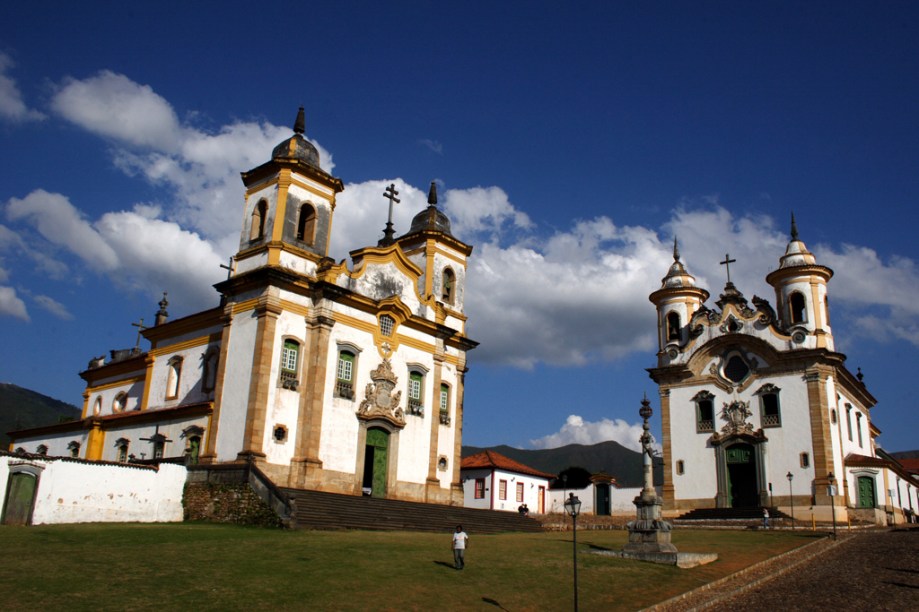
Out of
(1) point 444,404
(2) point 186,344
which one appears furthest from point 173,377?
(1) point 444,404

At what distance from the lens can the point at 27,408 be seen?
181 meters

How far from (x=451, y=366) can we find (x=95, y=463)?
16.6 m

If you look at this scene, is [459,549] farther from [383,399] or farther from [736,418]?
[736,418]

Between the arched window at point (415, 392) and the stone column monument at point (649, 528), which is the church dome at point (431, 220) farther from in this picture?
the stone column monument at point (649, 528)

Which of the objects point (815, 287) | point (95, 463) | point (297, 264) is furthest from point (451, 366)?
point (815, 287)

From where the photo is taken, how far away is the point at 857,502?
4109 centimetres

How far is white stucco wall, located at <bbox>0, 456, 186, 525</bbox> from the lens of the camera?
23734 millimetres

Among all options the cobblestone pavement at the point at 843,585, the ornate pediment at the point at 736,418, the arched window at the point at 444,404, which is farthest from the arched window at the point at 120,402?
the cobblestone pavement at the point at 843,585

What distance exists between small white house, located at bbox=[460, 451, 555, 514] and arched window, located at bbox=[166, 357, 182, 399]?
72.5 ft

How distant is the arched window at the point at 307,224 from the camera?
32.6 m

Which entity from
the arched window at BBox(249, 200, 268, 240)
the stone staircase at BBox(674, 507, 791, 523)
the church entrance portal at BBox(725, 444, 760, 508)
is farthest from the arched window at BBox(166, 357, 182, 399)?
the church entrance portal at BBox(725, 444, 760, 508)

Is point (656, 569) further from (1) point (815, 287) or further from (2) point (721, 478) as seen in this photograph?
(1) point (815, 287)

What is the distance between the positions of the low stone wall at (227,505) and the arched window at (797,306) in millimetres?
31300

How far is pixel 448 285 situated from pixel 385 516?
14594 millimetres
